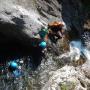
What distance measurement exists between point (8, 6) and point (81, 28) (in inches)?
112

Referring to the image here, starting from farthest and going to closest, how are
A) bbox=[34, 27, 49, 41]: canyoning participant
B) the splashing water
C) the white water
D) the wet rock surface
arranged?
the splashing water < the white water < bbox=[34, 27, 49, 41]: canyoning participant < the wet rock surface

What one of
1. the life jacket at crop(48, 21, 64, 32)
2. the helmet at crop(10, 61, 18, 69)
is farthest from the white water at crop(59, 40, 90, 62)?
the helmet at crop(10, 61, 18, 69)

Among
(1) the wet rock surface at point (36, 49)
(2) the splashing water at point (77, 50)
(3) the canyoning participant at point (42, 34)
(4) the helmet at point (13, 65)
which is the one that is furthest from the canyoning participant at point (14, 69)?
A: (2) the splashing water at point (77, 50)

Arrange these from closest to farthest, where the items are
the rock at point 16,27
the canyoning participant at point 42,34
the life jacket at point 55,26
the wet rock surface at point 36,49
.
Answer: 1. the rock at point 16,27
2. the wet rock surface at point 36,49
3. the canyoning participant at point 42,34
4. the life jacket at point 55,26

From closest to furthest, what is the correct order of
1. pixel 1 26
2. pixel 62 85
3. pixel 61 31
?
1. pixel 1 26
2. pixel 62 85
3. pixel 61 31

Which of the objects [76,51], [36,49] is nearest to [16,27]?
[36,49]

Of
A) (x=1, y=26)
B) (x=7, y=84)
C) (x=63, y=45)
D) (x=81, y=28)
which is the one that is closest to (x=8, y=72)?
(x=7, y=84)

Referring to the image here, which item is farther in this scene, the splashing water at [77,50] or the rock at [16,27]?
the splashing water at [77,50]

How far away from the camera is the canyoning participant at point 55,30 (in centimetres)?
831

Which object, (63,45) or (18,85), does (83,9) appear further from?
(18,85)

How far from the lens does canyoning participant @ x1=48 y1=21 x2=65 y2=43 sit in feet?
27.3

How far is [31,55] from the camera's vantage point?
8141 millimetres

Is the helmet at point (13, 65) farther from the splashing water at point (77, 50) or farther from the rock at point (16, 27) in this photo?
the splashing water at point (77, 50)

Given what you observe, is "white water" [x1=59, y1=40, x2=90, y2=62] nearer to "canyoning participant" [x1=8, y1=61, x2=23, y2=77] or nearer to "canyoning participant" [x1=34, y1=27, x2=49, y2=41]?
"canyoning participant" [x1=34, y1=27, x2=49, y2=41]
